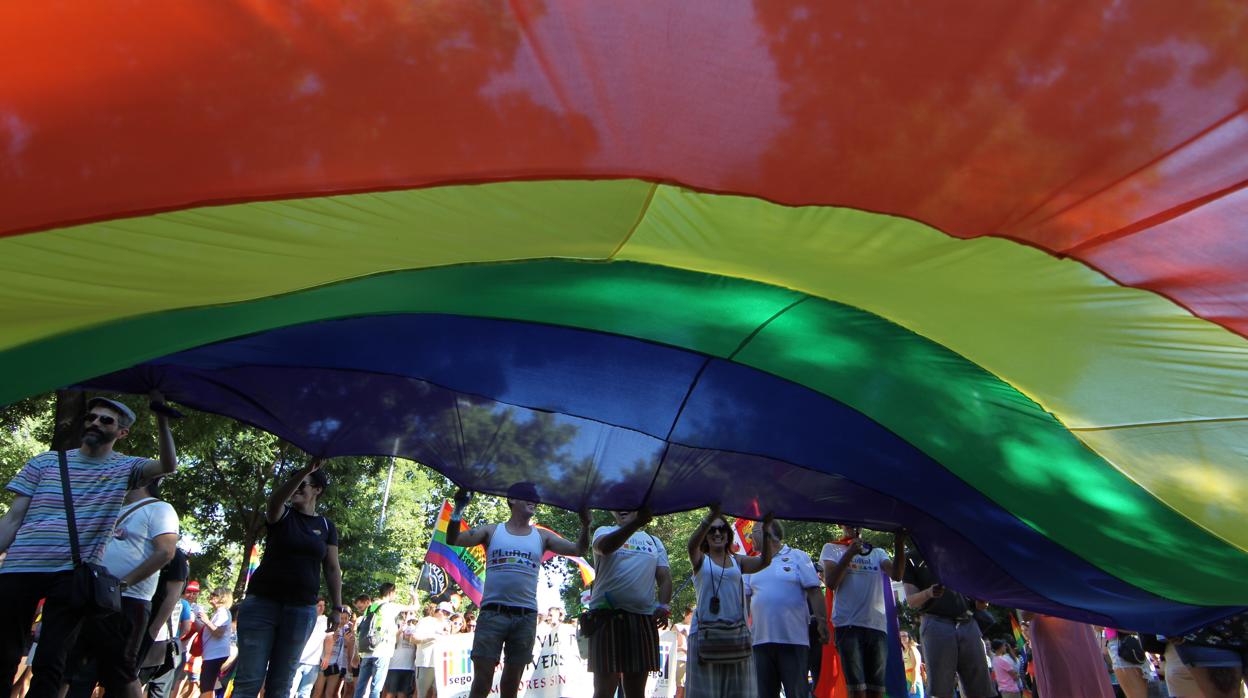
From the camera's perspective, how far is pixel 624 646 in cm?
563

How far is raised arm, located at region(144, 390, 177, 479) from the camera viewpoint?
395 cm

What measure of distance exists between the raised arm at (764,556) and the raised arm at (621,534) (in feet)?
2.70

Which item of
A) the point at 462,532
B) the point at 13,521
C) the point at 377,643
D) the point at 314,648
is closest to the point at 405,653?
the point at 377,643

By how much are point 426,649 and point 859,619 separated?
7.11 m

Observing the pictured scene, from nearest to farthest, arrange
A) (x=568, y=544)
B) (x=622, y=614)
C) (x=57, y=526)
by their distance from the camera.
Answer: (x=57, y=526)
(x=622, y=614)
(x=568, y=544)

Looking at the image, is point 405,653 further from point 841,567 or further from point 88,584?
point 88,584

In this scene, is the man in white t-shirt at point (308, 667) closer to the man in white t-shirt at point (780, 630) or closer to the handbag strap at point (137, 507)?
the handbag strap at point (137, 507)

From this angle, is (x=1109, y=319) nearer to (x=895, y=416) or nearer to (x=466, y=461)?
(x=895, y=416)

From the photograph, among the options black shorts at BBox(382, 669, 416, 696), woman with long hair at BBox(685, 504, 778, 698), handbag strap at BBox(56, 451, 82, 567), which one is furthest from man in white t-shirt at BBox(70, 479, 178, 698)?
black shorts at BBox(382, 669, 416, 696)

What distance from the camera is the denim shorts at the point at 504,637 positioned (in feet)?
18.8

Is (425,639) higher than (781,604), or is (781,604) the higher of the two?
(781,604)

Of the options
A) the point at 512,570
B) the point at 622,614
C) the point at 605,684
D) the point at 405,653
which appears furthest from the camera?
the point at 405,653

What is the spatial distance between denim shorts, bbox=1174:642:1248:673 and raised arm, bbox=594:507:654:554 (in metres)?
3.91

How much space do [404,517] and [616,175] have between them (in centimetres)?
3064
